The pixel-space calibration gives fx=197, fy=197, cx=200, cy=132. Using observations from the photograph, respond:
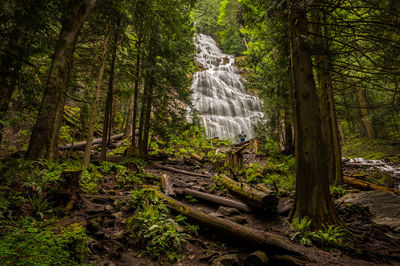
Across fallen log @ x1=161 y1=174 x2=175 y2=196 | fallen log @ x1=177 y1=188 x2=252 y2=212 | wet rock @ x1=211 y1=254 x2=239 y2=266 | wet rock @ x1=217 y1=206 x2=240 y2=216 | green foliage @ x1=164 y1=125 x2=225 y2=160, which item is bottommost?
wet rock @ x1=211 y1=254 x2=239 y2=266

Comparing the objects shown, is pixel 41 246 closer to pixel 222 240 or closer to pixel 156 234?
pixel 156 234

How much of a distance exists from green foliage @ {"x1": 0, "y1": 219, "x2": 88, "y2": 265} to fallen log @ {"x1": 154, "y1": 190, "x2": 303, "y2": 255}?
7.76 ft

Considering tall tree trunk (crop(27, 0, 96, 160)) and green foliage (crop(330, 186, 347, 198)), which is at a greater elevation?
tall tree trunk (crop(27, 0, 96, 160))

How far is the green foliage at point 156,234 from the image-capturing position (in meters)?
3.52

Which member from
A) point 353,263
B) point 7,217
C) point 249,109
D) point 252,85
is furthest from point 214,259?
point 249,109

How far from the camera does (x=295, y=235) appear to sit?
4.06 m

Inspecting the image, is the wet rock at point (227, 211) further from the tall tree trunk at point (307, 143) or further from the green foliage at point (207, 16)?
the green foliage at point (207, 16)

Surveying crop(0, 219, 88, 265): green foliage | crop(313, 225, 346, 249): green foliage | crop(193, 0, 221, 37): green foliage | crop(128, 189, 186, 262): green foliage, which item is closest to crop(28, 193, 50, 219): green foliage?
crop(0, 219, 88, 265): green foliage

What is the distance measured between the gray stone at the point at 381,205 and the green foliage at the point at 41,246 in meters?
6.10

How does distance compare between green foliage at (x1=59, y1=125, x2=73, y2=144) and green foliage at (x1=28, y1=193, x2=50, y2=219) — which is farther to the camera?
green foliage at (x1=59, y1=125, x2=73, y2=144)

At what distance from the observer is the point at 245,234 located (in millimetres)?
3748

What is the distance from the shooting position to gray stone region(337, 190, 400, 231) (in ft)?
14.9

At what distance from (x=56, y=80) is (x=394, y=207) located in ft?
30.1

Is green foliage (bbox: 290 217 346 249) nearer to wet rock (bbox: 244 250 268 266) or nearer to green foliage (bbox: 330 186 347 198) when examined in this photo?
wet rock (bbox: 244 250 268 266)
